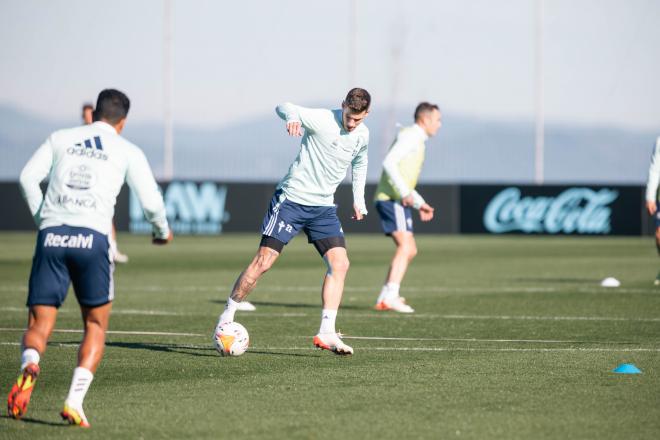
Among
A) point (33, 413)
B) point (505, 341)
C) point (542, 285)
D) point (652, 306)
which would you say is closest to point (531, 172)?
point (542, 285)

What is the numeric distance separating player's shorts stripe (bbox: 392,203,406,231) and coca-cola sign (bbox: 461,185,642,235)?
21625 mm

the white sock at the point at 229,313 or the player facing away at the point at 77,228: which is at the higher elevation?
the player facing away at the point at 77,228

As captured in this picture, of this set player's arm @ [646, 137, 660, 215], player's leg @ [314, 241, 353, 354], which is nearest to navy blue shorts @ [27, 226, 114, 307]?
player's leg @ [314, 241, 353, 354]

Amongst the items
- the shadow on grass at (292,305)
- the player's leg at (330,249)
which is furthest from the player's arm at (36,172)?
the shadow on grass at (292,305)

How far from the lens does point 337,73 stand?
47.5 meters

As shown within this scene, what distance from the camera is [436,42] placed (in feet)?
165

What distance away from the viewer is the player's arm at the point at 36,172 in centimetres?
728

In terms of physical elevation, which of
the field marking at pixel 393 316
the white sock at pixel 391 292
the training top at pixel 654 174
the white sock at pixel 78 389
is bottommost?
the field marking at pixel 393 316

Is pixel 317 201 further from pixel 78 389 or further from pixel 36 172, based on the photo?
pixel 78 389

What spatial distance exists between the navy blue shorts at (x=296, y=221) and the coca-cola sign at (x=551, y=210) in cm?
2626

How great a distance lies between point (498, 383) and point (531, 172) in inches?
1439

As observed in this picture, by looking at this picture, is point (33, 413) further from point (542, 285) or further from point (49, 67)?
point (49, 67)

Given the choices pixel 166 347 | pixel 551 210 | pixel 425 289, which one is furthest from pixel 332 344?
pixel 551 210

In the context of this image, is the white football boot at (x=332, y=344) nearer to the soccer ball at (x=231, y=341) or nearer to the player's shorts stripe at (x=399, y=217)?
the soccer ball at (x=231, y=341)
